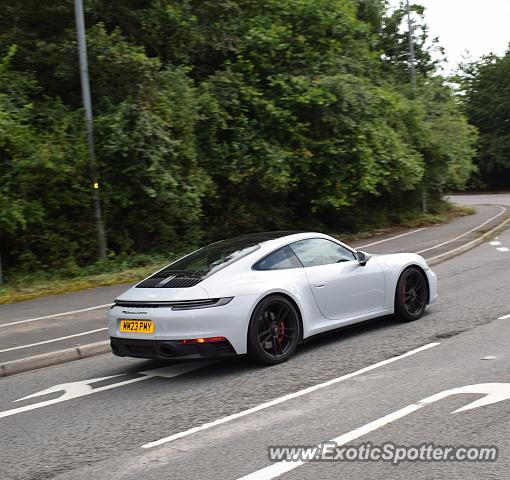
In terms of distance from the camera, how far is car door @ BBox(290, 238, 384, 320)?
7.78 metres

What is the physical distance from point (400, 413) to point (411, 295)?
12.7 feet

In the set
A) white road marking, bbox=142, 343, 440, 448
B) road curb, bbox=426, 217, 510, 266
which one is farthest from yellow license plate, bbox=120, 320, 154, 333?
road curb, bbox=426, 217, 510, 266

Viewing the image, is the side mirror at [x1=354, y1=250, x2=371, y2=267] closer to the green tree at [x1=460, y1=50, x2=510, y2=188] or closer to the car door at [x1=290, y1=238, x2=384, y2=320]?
the car door at [x1=290, y1=238, x2=384, y2=320]

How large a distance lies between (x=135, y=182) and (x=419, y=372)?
11469 millimetres

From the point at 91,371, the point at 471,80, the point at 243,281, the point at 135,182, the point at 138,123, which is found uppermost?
the point at 471,80

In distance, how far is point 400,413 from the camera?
5.29m

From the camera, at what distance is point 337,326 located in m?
7.89

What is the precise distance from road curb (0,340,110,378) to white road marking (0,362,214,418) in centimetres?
113

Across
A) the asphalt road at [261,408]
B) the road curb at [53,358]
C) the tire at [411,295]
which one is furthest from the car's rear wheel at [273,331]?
the road curb at [53,358]

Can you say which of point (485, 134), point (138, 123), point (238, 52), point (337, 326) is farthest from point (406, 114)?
point (485, 134)

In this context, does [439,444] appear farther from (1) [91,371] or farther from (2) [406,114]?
(2) [406,114]

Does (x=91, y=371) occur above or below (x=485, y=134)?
below

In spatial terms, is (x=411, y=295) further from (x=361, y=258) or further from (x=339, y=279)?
(x=339, y=279)

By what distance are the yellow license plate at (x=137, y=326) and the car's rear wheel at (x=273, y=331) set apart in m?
0.97
